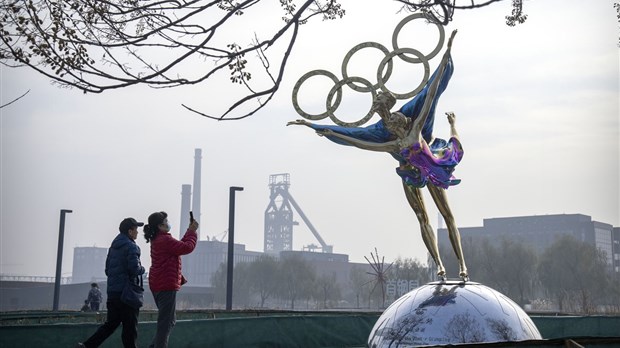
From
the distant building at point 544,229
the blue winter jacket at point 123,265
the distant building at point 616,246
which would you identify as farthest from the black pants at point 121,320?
the distant building at point 616,246

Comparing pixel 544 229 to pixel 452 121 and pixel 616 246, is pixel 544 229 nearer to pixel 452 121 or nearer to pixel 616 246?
pixel 616 246

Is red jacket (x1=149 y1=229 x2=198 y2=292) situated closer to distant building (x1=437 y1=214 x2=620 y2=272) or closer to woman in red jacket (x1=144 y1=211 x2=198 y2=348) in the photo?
woman in red jacket (x1=144 y1=211 x2=198 y2=348)

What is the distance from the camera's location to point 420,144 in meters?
9.98

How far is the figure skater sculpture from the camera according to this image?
998 centimetres

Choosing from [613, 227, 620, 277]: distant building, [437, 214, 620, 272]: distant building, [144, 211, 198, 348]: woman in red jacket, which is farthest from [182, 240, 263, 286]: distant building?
[144, 211, 198, 348]: woman in red jacket

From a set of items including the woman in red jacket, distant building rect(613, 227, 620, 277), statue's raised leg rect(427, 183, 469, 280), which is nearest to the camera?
the woman in red jacket

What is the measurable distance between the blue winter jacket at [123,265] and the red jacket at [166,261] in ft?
0.74

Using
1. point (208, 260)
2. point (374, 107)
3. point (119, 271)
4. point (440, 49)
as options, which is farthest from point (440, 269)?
point (208, 260)

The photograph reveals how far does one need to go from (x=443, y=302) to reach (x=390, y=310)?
0.70 meters

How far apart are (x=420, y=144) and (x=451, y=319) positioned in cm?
242

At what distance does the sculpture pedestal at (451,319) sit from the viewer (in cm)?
844

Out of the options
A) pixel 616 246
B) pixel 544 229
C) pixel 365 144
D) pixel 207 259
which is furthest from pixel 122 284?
pixel 207 259

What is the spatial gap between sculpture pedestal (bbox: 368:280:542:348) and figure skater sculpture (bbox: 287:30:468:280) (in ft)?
3.66

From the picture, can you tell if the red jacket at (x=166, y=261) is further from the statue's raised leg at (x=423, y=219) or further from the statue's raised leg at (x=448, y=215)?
the statue's raised leg at (x=448, y=215)
